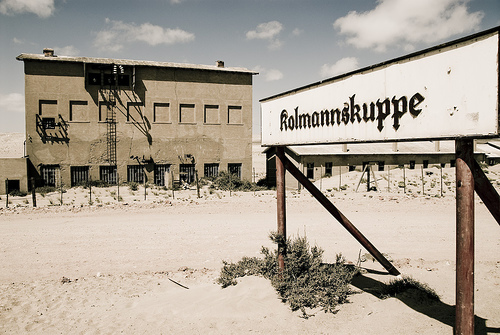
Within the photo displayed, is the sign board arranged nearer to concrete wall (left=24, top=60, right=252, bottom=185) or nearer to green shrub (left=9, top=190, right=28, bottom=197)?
green shrub (left=9, top=190, right=28, bottom=197)

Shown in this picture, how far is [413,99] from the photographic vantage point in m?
3.63

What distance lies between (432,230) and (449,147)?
Result: 102ft

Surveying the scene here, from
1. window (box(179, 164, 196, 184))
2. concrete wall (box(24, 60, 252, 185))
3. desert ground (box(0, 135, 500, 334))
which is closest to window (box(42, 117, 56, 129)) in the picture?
concrete wall (box(24, 60, 252, 185))

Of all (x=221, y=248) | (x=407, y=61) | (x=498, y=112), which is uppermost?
(x=407, y=61)

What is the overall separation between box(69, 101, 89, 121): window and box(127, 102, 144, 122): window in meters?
3.12

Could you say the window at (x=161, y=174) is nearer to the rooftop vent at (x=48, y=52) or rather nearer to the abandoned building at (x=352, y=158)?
the abandoned building at (x=352, y=158)

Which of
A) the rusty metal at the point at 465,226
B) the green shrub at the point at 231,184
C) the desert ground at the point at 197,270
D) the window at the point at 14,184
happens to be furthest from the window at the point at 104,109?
the rusty metal at the point at 465,226

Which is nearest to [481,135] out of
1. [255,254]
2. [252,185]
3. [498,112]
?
[498,112]

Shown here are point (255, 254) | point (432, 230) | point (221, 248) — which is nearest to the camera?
point (255, 254)

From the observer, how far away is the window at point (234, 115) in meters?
30.6

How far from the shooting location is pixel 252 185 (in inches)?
1128

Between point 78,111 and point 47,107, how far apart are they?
2177 mm

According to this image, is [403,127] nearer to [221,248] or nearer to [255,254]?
[255,254]

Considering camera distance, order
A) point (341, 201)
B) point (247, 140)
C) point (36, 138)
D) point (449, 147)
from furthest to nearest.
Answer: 1. point (449, 147)
2. point (247, 140)
3. point (36, 138)
4. point (341, 201)
